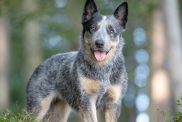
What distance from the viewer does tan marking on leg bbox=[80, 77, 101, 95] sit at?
39.9 feet

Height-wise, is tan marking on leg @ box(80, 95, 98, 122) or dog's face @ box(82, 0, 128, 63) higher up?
dog's face @ box(82, 0, 128, 63)

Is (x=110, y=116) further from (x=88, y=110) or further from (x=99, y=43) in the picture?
(x=99, y=43)

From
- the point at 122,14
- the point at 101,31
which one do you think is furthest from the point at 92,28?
the point at 122,14

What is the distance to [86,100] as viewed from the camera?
39.9 feet

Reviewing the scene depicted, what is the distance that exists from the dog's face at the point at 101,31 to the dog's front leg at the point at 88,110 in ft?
2.49

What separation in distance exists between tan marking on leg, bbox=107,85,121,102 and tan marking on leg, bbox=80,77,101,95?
21cm

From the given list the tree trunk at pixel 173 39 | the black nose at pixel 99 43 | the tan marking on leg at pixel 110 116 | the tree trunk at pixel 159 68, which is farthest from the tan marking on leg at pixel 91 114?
the tree trunk at pixel 159 68

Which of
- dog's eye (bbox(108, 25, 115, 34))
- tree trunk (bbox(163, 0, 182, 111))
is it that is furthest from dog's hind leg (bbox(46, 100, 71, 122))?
tree trunk (bbox(163, 0, 182, 111))

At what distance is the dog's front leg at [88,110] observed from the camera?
12094mm

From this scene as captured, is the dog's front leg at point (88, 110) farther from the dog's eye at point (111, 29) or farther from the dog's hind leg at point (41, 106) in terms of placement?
the dog's hind leg at point (41, 106)

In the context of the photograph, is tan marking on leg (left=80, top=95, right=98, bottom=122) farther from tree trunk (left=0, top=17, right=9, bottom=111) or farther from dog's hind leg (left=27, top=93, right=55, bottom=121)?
tree trunk (left=0, top=17, right=9, bottom=111)

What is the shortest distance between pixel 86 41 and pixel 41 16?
11494 mm

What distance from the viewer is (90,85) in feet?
40.0

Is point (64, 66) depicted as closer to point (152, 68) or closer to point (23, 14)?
point (23, 14)
